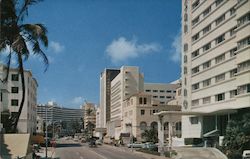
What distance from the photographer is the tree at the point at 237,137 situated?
55.9 metres

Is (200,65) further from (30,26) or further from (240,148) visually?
(30,26)

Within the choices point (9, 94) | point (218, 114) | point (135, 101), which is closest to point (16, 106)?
point (9, 94)

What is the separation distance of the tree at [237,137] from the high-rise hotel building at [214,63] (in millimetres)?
2019

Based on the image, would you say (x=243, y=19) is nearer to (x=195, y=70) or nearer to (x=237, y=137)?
(x=237, y=137)

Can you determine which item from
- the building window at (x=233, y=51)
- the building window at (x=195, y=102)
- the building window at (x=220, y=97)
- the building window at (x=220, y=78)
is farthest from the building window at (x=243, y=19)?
the building window at (x=195, y=102)

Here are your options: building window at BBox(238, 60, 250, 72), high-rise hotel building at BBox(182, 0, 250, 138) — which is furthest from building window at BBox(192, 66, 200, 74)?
building window at BBox(238, 60, 250, 72)

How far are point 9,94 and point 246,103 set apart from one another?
2325 inches

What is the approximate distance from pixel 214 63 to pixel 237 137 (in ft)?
55.7

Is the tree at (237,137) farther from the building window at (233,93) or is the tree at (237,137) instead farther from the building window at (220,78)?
the building window at (220,78)

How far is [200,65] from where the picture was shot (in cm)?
7675

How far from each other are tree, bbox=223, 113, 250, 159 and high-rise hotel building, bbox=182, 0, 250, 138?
202 cm

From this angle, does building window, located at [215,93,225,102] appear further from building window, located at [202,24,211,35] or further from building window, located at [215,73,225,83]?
building window, located at [202,24,211,35]

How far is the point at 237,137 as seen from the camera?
57250 millimetres

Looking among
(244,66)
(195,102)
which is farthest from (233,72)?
(195,102)
